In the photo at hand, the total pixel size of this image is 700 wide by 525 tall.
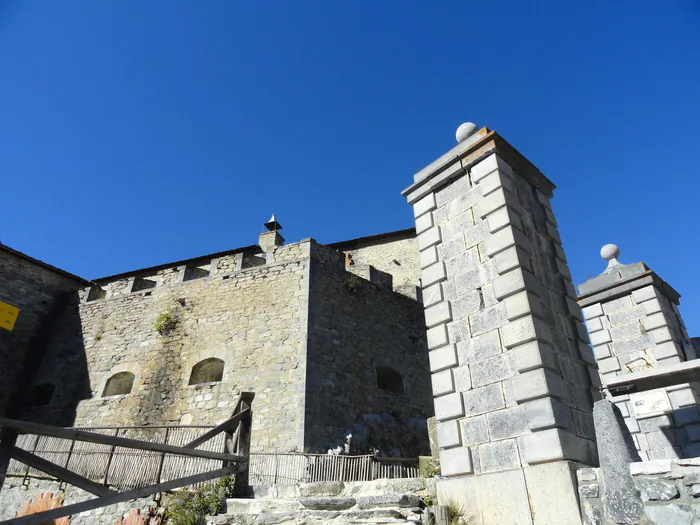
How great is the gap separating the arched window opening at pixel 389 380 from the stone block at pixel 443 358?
9538mm

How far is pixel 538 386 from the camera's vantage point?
3.89 metres

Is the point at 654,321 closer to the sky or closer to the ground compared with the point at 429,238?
closer to the ground

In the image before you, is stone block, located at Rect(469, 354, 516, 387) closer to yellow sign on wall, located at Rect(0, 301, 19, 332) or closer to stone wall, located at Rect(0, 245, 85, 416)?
stone wall, located at Rect(0, 245, 85, 416)

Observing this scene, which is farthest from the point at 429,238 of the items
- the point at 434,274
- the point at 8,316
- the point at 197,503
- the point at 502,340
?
A: the point at 8,316

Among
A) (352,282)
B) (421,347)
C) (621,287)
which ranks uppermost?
(352,282)

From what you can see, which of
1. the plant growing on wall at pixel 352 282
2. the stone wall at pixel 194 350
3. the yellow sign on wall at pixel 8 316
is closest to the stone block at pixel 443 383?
the stone wall at pixel 194 350

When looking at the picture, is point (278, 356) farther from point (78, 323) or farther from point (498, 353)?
point (498, 353)

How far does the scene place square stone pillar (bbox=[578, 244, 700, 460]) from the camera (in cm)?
591

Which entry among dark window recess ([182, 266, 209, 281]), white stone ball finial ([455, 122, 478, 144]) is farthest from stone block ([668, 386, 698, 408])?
dark window recess ([182, 266, 209, 281])

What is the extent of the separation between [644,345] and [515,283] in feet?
12.2

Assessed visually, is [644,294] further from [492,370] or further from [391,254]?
[391,254]

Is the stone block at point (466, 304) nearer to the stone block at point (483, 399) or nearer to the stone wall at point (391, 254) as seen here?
the stone block at point (483, 399)

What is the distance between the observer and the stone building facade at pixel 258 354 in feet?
40.1

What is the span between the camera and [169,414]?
1305 centimetres
